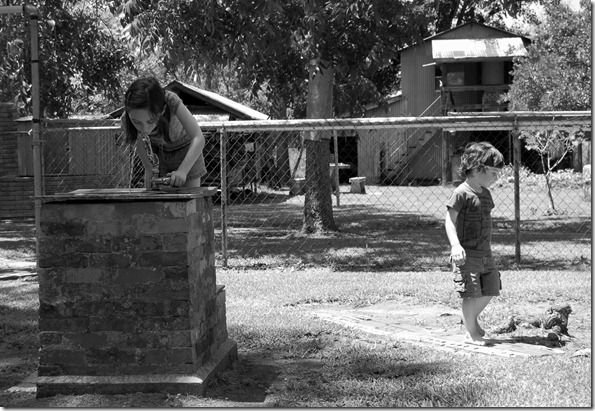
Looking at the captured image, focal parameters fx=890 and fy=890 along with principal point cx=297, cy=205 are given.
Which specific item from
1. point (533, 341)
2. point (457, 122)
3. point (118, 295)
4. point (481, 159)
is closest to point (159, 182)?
point (118, 295)

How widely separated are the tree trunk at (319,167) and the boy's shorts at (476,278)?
786 centimetres

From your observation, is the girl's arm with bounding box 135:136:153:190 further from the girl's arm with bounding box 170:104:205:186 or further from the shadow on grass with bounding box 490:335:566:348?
the shadow on grass with bounding box 490:335:566:348

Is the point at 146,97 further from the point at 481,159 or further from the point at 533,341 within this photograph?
the point at 533,341

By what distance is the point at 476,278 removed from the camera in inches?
247

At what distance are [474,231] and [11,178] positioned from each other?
49.9ft

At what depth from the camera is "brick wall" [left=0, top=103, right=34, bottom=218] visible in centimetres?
1953

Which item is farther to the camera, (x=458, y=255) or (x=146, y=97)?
(x=458, y=255)

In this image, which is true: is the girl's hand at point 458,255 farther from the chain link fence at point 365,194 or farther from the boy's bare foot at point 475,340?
the chain link fence at point 365,194

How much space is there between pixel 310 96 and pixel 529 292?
7.04 m

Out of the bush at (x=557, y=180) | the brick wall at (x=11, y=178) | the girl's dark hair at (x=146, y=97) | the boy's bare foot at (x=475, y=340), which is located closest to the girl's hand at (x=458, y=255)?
the boy's bare foot at (x=475, y=340)

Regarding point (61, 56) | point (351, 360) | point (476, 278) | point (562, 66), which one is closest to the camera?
point (351, 360)

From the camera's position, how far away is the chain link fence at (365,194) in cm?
1022

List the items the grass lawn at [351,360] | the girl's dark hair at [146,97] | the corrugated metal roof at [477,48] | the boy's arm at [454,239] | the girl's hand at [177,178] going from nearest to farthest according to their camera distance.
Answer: the grass lawn at [351,360] → the girl's dark hair at [146,97] → the girl's hand at [177,178] → the boy's arm at [454,239] → the corrugated metal roof at [477,48]

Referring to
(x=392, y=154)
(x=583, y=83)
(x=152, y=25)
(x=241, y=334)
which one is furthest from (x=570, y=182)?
(x=241, y=334)
